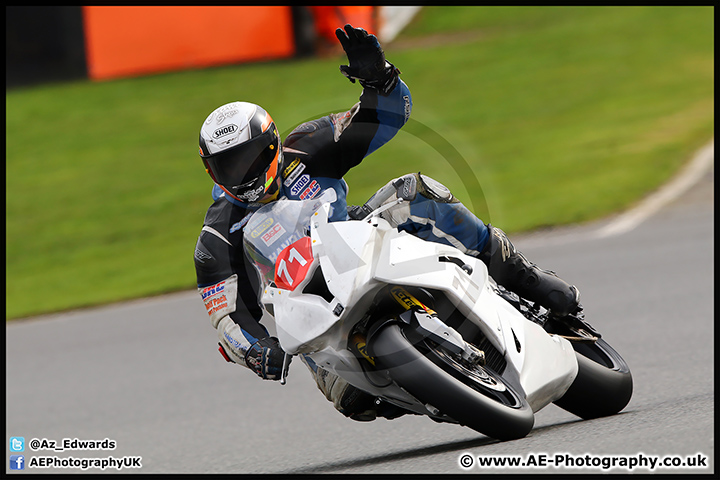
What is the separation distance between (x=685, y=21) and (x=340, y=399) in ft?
84.0

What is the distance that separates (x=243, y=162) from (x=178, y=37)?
24.3 metres

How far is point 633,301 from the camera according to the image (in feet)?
27.2

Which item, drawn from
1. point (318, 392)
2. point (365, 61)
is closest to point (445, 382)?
point (365, 61)

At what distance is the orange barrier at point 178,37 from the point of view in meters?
26.4

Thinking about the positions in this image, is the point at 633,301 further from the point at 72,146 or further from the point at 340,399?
the point at 72,146

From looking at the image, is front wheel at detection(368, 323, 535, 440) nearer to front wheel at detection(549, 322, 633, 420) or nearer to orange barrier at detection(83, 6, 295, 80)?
front wheel at detection(549, 322, 633, 420)

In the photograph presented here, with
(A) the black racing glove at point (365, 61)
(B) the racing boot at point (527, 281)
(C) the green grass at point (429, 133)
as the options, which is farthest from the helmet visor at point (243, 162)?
(B) the racing boot at point (527, 281)

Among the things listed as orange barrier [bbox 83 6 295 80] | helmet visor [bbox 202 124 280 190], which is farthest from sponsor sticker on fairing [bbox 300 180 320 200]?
orange barrier [bbox 83 6 295 80]

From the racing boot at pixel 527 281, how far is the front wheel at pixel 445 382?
1.00m

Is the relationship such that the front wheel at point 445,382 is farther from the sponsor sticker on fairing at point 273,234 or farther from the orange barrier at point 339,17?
the orange barrier at point 339,17

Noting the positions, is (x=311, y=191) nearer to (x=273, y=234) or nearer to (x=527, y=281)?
(x=273, y=234)

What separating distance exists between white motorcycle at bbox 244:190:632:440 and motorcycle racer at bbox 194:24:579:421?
20cm

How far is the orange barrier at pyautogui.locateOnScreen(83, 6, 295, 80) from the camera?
2642cm
